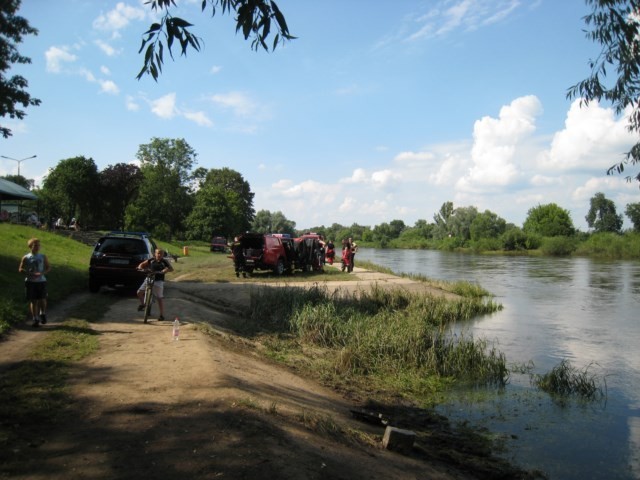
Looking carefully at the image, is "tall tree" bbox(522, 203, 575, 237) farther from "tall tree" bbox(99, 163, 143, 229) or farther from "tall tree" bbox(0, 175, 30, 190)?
"tall tree" bbox(0, 175, 30, 190)

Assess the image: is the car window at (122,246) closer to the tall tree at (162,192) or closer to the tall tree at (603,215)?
the tall tree at (162,192)

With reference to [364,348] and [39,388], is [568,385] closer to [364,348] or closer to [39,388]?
[364,348]

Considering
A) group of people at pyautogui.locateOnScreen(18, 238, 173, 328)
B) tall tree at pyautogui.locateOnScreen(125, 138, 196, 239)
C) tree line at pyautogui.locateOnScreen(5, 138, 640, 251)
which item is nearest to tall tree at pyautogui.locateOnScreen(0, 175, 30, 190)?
tree line at pyautogui.locateOnScreen(5, 138, 640, 251)

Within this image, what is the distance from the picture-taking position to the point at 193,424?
4746 millimetres

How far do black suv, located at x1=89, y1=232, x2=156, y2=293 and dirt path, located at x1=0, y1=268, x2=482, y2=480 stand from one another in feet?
16.5

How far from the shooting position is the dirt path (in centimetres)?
396

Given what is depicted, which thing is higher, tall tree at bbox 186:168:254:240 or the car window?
tall tree at bbox 186:168:254:240

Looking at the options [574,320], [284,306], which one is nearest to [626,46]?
[284,306]

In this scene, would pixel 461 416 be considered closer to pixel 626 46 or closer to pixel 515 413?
pixel 515 413

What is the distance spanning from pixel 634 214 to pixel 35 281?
10273 cm

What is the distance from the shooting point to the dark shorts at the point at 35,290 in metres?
9.09

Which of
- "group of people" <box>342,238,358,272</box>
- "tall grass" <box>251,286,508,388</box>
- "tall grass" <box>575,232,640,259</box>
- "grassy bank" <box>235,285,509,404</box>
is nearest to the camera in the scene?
"grassy bank" <box>235,285,509,404</box>

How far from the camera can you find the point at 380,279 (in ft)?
75.8

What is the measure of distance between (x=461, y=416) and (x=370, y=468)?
384 cm
